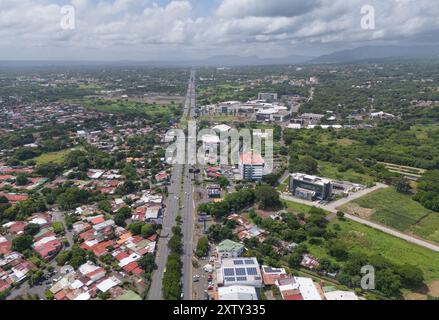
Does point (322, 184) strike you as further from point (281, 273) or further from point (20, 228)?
point (20, 228)

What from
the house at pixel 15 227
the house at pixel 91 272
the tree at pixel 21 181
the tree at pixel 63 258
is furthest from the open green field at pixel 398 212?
the tree at pixel 21 181

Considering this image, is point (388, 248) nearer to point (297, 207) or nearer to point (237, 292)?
point (297, 207)

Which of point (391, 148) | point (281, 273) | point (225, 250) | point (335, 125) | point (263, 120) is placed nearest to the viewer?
point (281, 273)

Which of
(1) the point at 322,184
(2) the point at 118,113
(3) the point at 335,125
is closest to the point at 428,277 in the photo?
(1) the point at 322,184

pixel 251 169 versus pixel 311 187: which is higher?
pixel 251 169

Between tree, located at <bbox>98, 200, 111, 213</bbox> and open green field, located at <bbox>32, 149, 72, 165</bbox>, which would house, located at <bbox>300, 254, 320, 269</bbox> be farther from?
open green field, located at <bbox>32, 149, 72, 165</bbox>

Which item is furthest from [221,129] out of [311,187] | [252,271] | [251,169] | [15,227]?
[252,271]

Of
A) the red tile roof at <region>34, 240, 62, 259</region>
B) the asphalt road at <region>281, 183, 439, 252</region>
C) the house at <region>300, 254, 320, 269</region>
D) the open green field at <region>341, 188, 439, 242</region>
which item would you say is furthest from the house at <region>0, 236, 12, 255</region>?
the open green field at <region>341, 188, 439, 242</region>
